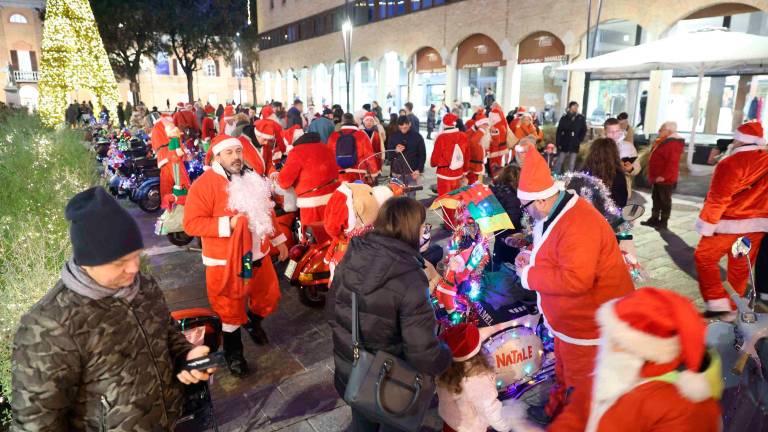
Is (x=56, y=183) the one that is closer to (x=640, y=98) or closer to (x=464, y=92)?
(x=640, y=98)

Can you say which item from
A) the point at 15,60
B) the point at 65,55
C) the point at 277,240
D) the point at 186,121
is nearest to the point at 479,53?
the point at 186,121

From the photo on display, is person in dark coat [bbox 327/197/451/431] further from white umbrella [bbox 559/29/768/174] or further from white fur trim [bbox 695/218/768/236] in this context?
white umbrella [bbox 559/29/768/174]

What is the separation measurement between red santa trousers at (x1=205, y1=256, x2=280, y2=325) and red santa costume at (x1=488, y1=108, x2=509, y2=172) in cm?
778

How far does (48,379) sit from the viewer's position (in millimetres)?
1715

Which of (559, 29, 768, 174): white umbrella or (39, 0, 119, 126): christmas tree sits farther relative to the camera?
(39, 0, 119, 126): christmas tree

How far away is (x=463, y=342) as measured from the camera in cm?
297

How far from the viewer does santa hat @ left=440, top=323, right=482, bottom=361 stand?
2.95 m

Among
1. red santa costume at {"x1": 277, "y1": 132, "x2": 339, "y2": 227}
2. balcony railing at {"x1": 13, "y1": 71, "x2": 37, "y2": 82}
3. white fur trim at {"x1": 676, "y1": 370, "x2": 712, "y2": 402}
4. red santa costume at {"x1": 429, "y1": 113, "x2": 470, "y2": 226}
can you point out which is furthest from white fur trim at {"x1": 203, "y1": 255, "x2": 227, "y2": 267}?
balcony railing at {"x1": 13, "y1": 71, "x2": 37, "y2": 82}

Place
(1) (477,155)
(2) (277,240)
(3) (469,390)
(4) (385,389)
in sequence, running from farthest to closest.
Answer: (1) (477,155) < (2) (277,240) < (3) (469,390) < (4) (385,389)

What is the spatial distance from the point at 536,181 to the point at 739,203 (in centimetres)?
303

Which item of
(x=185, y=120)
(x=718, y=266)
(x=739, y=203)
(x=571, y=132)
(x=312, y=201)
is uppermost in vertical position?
(x=185, y=120)

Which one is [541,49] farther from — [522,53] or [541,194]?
[541,194]

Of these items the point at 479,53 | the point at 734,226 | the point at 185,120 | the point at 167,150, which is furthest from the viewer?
the point at 479,53

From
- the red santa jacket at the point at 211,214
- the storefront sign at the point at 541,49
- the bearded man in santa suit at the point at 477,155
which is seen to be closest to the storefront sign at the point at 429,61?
the storefront sign at the point at 541,49
